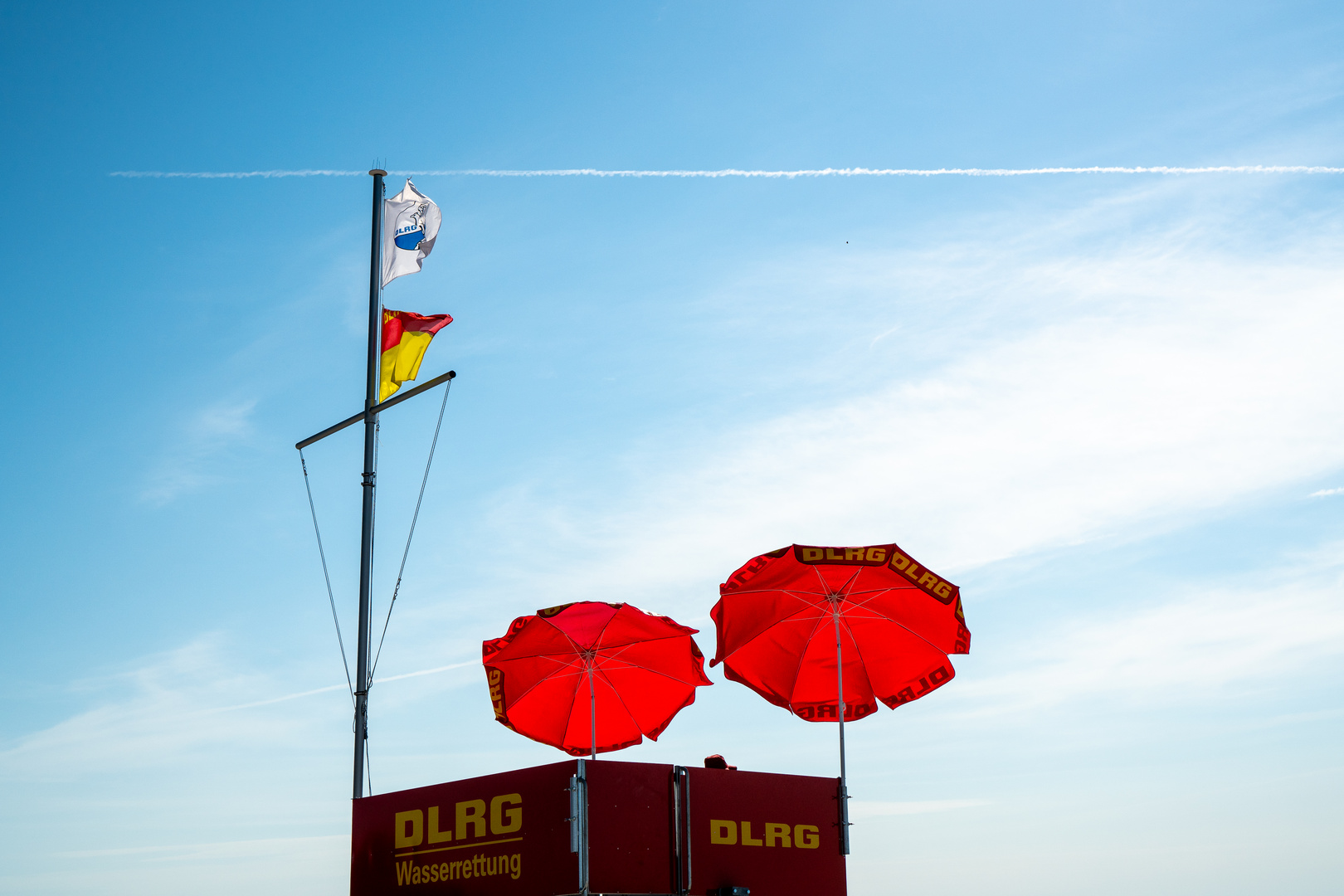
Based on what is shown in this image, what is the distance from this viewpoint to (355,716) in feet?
40.3

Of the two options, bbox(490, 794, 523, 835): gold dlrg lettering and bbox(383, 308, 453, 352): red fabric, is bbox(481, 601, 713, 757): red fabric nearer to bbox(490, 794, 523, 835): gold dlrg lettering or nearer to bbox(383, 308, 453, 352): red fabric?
bbox(383, 308, 453, 352): red fabric

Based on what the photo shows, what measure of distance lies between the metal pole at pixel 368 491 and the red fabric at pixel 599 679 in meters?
1.49

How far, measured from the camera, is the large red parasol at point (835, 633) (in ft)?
38.1

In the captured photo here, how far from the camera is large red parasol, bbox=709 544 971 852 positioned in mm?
11625

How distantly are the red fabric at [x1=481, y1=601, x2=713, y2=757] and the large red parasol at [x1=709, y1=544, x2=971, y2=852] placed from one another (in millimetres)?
1841

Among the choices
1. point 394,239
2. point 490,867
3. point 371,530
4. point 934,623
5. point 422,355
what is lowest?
point 490,867

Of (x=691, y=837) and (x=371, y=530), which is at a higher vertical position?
(x=371, y=530)

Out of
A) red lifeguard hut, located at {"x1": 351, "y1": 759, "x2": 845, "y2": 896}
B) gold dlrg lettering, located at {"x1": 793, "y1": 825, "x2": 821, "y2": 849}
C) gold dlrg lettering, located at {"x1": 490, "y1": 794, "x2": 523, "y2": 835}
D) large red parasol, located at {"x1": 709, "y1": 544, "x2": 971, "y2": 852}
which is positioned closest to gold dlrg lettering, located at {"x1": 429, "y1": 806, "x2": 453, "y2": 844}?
red lifeguard hut, located at {"x1": 351, "y1": 759, "x2": 845, "y2": 896}

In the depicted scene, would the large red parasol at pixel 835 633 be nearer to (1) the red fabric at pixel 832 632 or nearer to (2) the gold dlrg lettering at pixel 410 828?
(1) the red fabric at pixel 832 632

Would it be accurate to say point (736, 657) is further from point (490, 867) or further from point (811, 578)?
point (490, 867)

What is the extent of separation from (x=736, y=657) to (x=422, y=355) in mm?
5715

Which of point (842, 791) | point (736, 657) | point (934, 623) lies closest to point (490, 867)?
point (842, 791)

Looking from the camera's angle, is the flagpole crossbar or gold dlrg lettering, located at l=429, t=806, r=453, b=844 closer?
gold dlrg lettering, located at l=429, t=806, r=453, b=844

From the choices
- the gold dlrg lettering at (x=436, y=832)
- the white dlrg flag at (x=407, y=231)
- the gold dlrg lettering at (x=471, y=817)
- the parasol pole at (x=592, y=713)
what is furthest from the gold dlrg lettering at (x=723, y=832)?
the white dlrg flag at (x=407, y=231)
